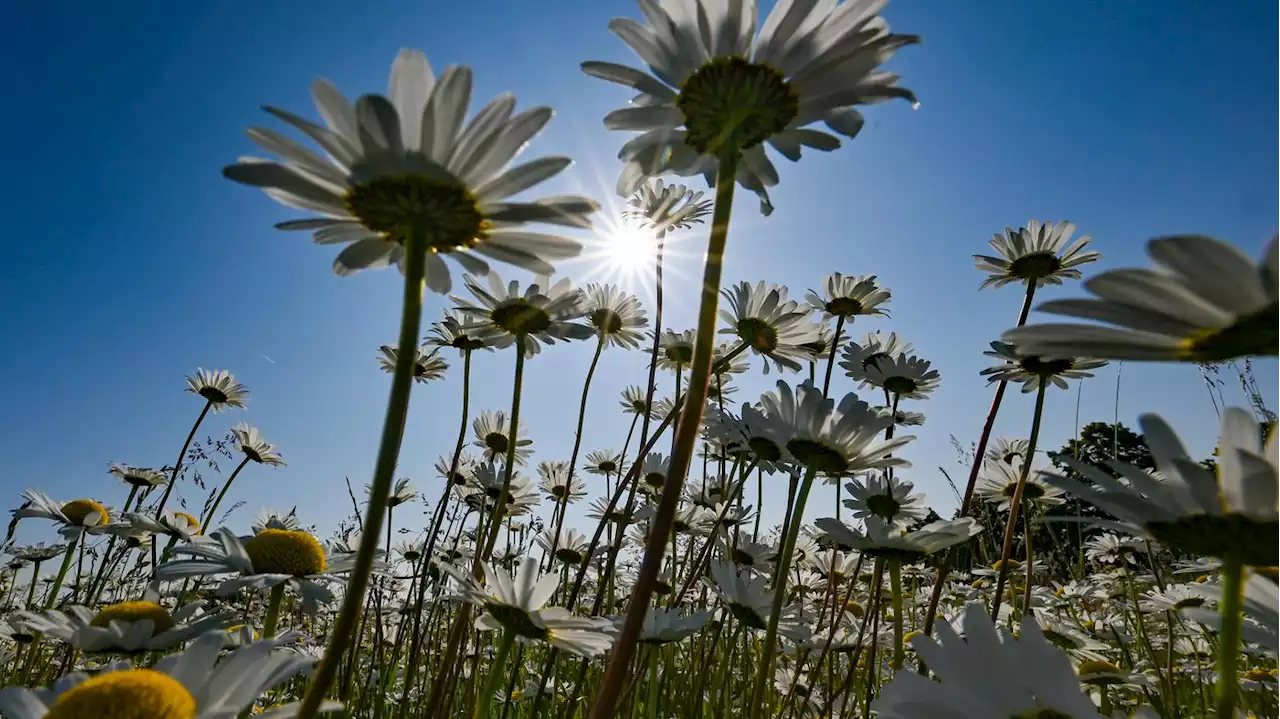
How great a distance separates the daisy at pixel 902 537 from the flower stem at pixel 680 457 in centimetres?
112

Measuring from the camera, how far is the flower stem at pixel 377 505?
2.26 feet

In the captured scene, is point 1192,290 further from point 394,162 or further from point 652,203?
point 652,203

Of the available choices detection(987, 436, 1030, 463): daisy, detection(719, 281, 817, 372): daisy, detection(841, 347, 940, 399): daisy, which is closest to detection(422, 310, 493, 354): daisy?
detection(719, 281, 817, 372): daisy

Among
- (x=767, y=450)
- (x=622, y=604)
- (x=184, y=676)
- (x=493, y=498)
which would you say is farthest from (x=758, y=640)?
(x=184, y=676)

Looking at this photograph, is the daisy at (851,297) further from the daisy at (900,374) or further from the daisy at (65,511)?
the daisy at (65,511)

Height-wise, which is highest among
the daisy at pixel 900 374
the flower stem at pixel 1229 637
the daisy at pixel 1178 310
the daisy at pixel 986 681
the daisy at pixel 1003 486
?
the daisy at pixel 900 374

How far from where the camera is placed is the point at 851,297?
3432 millimetres

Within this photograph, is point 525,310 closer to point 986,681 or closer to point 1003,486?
point 986,681

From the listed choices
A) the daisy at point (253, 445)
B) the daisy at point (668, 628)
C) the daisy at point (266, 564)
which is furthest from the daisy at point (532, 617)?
the daisy at point (253, 445)

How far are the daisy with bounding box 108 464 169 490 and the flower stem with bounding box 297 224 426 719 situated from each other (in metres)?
4.84

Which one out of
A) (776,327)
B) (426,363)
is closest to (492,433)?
(426,363)

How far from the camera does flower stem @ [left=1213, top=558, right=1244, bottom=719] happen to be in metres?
0.75

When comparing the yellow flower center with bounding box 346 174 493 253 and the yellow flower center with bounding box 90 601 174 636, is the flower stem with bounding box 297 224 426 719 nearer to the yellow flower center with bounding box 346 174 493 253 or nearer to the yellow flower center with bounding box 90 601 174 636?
the yellow flower center with bounding box 346 174 493 253

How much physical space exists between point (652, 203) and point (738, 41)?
1514mm
